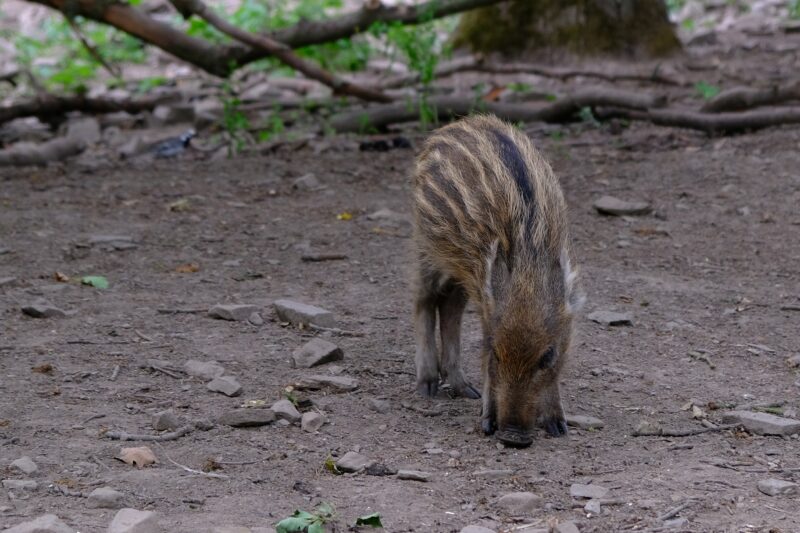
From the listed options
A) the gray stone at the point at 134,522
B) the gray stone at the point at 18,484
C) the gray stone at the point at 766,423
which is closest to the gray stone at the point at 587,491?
the gray stone at the point at 766,423

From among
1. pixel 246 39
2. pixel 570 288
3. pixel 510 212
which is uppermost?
pixel 246 39

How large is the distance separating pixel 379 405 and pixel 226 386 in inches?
25.2

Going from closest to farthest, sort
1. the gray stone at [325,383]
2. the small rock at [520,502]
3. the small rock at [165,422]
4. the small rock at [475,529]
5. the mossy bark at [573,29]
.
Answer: the small rock at [475,529] → the small rock at [520,502] → the small rock at [165,422] → the gray stone at [325,383] → the mossy bark at [573,29]

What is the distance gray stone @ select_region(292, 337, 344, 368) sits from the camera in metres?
5.03

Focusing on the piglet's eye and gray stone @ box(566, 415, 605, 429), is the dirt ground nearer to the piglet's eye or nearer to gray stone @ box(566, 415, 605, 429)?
gray stone @ box(566, 415, 605, 429)

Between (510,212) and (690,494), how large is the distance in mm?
1387

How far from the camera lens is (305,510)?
11.7 feet

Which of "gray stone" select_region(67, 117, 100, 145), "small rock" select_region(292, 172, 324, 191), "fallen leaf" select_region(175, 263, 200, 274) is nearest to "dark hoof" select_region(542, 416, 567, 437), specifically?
"fallen leaf" select_region(175, 263, 200, 274)

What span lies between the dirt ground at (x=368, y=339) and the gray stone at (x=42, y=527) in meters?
0.16

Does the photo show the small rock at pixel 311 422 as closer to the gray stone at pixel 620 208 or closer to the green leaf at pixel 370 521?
the green leaf at pixel 370 521

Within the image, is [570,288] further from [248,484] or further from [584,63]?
[584,63]

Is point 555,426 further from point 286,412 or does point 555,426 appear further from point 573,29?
point 573,29

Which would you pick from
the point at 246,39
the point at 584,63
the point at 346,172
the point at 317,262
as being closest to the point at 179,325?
the point at 317,262

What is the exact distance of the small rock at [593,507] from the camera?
3.65 m
